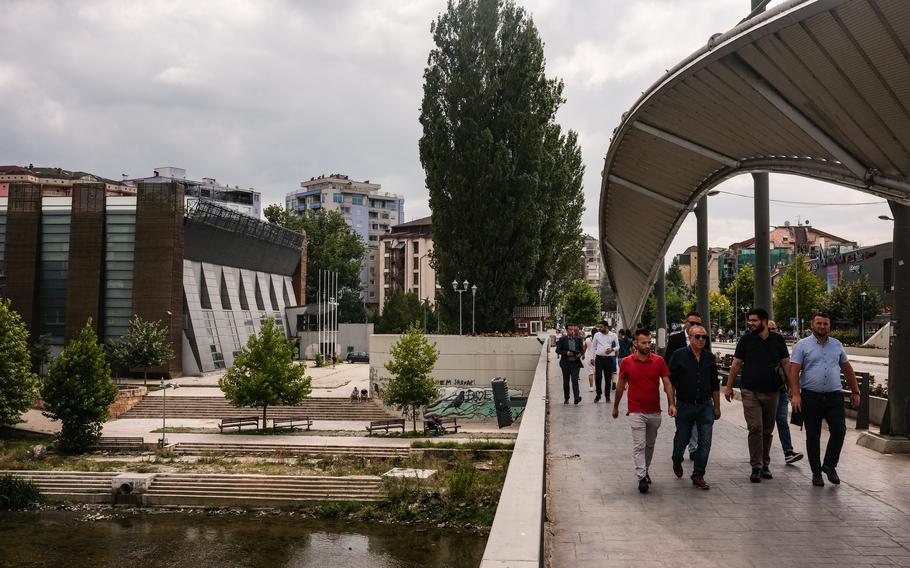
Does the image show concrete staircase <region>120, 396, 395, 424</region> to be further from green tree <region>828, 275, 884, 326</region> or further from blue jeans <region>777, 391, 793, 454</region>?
blue jeans <region>777, 391, 793, 454</region>

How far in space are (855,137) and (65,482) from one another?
29.4 m

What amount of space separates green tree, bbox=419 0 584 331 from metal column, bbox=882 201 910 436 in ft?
88.0

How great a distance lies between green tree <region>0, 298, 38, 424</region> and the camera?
33594 mm

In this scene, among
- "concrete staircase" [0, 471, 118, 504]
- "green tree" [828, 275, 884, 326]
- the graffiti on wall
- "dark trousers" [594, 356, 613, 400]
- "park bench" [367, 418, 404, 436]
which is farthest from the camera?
"green tree" [828, 275, 884, 326]

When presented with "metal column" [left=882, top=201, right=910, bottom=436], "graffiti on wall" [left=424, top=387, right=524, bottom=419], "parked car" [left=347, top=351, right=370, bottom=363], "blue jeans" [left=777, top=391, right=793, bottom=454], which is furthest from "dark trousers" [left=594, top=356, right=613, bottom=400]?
"parked car" [left=347, top=351, right=370, bottom=363]

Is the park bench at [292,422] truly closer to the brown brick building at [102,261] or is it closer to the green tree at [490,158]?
the green tree at [490,158]

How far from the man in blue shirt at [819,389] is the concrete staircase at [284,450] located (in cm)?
2478

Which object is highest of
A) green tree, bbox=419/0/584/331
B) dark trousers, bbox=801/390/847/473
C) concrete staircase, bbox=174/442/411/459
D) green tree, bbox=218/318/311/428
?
green tree, bbox=419/0/584/331

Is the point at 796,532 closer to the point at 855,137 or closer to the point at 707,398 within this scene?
the point at 707,398

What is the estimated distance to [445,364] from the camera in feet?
123

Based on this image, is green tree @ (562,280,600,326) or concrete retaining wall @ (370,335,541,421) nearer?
concrete retaining wall @ (370,335,541,421)

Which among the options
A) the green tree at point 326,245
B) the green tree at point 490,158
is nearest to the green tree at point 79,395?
the green tree at point 490,158

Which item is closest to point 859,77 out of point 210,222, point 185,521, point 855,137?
point 855,137

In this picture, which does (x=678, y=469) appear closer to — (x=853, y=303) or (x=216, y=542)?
(x=216, y=542)
